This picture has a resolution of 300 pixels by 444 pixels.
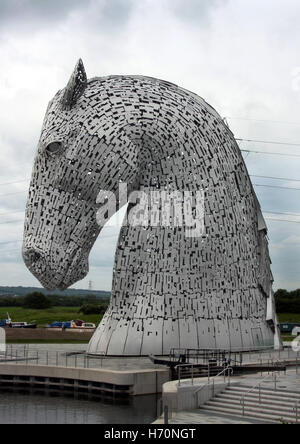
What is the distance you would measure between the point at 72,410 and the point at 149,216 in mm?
6294

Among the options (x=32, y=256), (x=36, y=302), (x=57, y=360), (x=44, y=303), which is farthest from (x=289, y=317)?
(x=32, y=256)

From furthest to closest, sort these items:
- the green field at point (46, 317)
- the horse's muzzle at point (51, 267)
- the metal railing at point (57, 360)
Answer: the green field at point (46, 317), the metal railing at point (57, 360), the horse's muzzle at point (51, 267)

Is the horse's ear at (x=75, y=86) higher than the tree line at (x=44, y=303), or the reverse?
the horse's ear at (x=75, y=86)

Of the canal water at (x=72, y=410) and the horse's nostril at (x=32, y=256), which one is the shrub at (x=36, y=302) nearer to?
the horse's nostril at (x=32, y=256)

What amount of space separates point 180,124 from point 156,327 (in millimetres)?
5826

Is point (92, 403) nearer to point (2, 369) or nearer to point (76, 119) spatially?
point (2, 369)

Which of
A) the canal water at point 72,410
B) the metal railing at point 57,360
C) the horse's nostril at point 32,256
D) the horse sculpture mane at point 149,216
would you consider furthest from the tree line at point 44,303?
the canal water at point 72,410

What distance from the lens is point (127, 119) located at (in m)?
16.1

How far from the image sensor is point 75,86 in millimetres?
15789

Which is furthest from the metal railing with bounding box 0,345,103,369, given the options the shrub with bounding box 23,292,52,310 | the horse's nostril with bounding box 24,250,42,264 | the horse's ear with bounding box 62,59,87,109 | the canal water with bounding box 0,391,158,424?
the shrub with bounding box 23,292,52,310

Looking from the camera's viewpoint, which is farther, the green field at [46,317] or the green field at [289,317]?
the green field at [46,317]

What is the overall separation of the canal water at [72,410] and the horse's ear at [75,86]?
773 centimetres

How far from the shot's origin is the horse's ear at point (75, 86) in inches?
616

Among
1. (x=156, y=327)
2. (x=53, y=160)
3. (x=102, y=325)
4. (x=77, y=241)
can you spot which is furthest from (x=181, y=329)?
(x=53, y=160)
